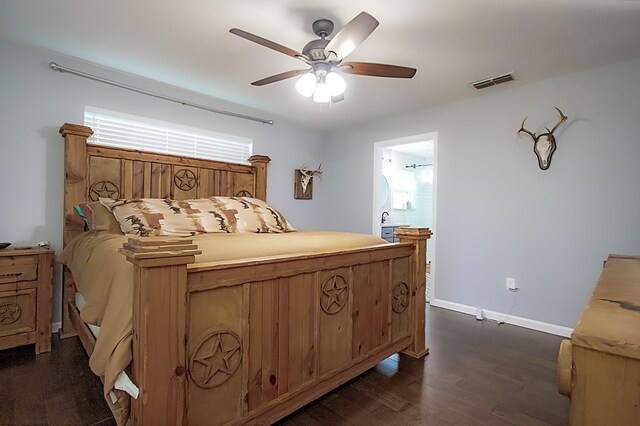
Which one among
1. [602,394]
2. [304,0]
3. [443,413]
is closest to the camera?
[602,394]

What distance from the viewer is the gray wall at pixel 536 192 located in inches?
103

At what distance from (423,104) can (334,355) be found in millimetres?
2993

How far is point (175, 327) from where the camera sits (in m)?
1.10

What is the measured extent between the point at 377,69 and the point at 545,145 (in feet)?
6.37

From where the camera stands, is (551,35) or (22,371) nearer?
(22,371)

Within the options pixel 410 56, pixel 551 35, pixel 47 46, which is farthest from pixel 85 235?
pixel 551 35

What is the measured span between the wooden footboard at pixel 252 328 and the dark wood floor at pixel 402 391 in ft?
0.47

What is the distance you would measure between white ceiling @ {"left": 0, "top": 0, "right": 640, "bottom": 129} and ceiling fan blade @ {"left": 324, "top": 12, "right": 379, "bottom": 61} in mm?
343

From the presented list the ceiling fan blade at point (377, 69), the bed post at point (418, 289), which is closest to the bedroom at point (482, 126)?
the ceiling fan blade at point (377, 69)

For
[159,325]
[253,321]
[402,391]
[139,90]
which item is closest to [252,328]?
[253,321]

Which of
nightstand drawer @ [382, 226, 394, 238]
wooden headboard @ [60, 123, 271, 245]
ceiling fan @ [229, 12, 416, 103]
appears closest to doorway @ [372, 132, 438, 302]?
nightstand drawer @ [382, 226, 394, 238]

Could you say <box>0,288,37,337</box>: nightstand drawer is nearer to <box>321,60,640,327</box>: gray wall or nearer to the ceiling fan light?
the ceiling fan light

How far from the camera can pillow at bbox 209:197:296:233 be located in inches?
104

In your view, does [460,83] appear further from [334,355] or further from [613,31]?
[334,355]
